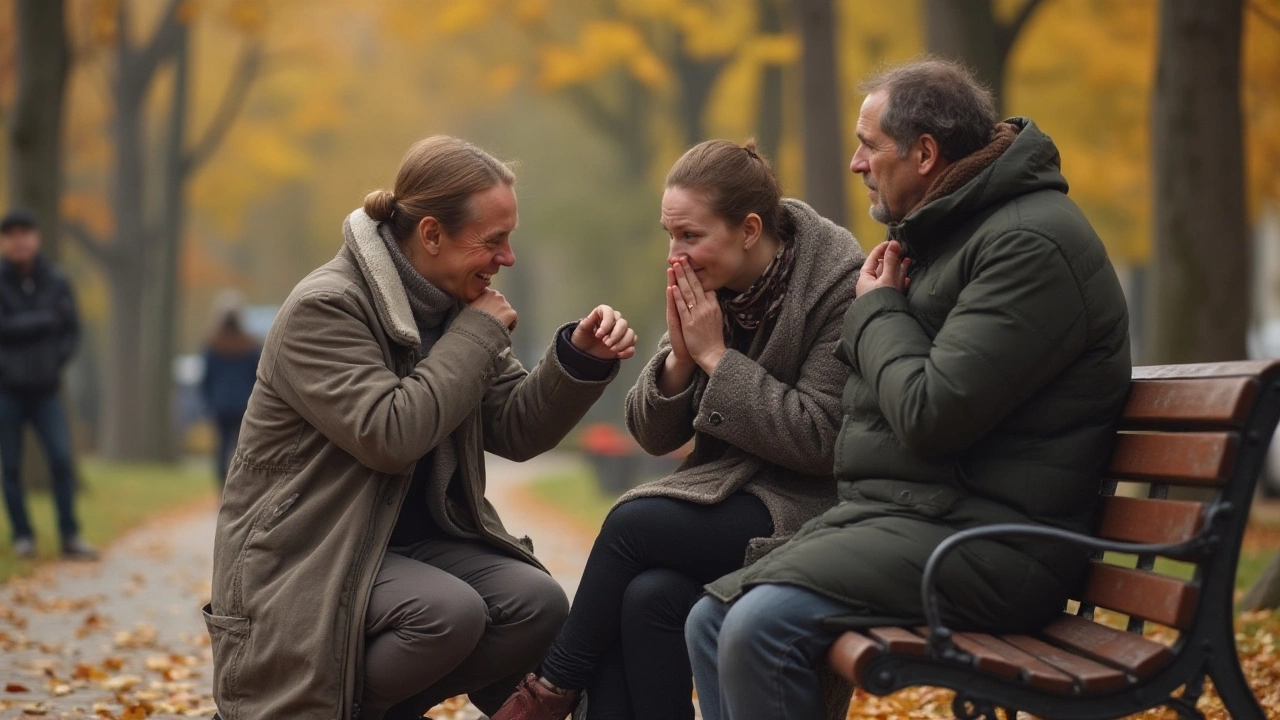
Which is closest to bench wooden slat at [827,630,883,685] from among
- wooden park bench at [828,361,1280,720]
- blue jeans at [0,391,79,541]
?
wooden park bench at [828,361,1280,720]

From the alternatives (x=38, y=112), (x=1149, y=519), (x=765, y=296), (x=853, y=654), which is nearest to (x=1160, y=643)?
(x=1149, y=519)

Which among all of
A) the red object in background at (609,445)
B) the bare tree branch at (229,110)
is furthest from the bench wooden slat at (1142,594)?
the bare tree branch at (229,110)

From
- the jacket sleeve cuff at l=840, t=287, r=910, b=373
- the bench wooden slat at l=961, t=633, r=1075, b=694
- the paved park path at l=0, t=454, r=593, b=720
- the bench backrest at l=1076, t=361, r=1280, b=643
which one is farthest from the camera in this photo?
the paved park path at l=0, t=454, r=593, b=720

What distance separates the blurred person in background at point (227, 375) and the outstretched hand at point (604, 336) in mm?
10351

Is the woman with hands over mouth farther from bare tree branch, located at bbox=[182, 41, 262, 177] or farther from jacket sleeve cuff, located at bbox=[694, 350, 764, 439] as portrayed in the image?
bare tree branch, located at bbox=[182, 41, 262, 177]

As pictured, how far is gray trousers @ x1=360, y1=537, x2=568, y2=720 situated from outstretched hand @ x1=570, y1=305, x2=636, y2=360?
26.8 inches

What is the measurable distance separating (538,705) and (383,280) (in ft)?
4.17

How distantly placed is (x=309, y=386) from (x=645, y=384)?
95cm

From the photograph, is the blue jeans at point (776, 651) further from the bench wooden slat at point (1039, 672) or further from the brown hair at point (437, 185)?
the brown hair at point (437, 185)

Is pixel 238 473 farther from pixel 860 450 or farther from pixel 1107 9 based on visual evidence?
pixel 1107 9

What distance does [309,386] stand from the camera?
4.16 metres

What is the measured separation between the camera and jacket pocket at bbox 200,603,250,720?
4.12m

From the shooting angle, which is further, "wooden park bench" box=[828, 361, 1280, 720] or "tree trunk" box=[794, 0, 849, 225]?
"tree trunk" box=[794, 0, 849, 225]

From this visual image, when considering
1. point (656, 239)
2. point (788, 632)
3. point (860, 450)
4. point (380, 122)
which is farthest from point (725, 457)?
point (380, 122)
